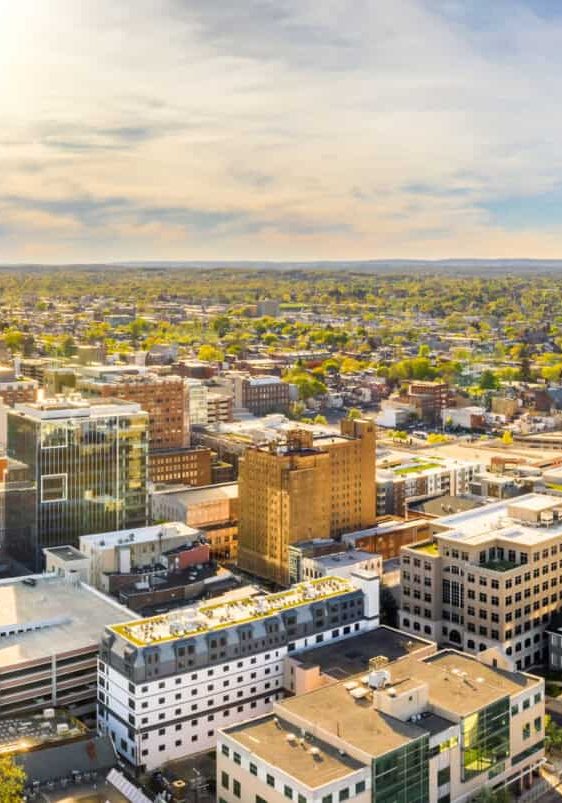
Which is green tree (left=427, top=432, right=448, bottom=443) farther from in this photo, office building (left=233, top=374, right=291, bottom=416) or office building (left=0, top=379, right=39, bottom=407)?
office building (left=0, top=379, right=39, bottom=407)

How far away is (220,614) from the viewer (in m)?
26.0

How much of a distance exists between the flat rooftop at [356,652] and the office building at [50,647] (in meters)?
5.46

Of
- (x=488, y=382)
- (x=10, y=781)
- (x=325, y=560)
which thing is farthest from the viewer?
(x=488, y=382)

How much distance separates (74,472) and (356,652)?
15.4 meters

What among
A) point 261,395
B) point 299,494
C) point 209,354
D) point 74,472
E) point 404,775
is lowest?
point 404,775

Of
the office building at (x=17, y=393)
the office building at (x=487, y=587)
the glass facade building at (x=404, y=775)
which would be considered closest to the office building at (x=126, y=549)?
the office building at (x=487, y=587)

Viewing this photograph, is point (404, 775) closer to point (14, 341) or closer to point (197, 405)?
point (197, 405)

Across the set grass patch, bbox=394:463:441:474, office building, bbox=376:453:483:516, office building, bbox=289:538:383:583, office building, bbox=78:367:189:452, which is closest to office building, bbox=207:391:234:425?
office building, bbox=78:367:189:452

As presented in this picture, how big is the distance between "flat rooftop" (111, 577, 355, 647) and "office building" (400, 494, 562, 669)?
13.9 feet

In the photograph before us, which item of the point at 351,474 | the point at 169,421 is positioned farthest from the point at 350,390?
the point at 351,474

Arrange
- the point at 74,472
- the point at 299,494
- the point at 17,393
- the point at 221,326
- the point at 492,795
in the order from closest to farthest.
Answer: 1. the point at 492,795
2. the point at 74,472
3. the point at 299,494
4. the point at 17,393
5. the point at 221,326

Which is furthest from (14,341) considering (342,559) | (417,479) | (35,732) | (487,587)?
(35,732)

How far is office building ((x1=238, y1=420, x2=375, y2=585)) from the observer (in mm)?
37781

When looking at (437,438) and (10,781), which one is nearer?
(10,781)
